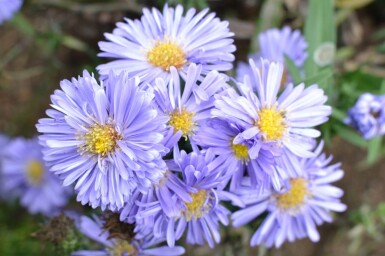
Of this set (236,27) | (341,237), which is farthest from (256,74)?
(341,237)

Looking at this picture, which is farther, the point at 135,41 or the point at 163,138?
the point at 135,41

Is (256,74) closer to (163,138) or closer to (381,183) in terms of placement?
(163,138)

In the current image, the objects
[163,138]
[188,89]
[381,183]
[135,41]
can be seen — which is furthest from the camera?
[381,183]

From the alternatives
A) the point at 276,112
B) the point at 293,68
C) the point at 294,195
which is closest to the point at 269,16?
the point at 293,68


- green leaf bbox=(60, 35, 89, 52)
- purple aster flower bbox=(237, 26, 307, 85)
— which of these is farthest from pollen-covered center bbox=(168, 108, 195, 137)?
green leaf bbox=(60, 35, 89, 52)

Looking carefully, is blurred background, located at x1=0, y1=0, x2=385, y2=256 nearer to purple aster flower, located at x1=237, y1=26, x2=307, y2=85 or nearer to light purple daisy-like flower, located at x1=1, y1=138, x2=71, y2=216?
light purple daisy-like flower, located at x1=1, y1=138, x2=71, y2=216
